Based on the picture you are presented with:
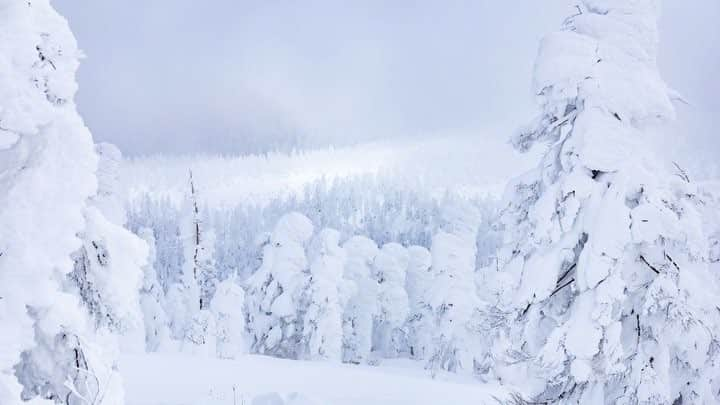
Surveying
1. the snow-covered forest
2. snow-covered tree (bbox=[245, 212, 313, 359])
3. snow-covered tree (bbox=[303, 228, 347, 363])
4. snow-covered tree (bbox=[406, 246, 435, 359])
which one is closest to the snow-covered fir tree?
the snow-covered forest

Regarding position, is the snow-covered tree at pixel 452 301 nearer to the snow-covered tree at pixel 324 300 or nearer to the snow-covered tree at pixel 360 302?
the snow-covered tree at pixel 324 300

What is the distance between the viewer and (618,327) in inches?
327

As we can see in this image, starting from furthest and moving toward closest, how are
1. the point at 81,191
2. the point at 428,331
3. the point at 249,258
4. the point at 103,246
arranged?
the point at 249,258 → the point at 428,331 → the point at 103,246 → the point at 81,191

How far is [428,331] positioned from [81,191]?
41.8m

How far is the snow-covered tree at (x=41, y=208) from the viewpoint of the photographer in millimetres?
3607

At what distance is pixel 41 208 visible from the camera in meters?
3.76

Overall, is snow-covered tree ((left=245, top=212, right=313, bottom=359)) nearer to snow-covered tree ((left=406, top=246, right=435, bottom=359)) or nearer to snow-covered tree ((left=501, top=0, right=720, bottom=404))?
snow-covered tree ((left=406, top=246, right=435, bottom=359))

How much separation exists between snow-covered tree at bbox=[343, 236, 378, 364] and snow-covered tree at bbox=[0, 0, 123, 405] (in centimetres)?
4061

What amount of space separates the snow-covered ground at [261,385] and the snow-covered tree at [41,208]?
7.58m

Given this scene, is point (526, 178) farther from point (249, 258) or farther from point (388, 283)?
point (249, 258)

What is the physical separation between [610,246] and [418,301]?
3954 cm

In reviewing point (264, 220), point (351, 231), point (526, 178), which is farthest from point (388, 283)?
point (264, 220)

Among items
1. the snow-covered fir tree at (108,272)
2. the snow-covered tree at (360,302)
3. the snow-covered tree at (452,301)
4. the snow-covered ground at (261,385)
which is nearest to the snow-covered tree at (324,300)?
the snow-covered tree at (452,301)

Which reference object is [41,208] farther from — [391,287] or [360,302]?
[391,287]
